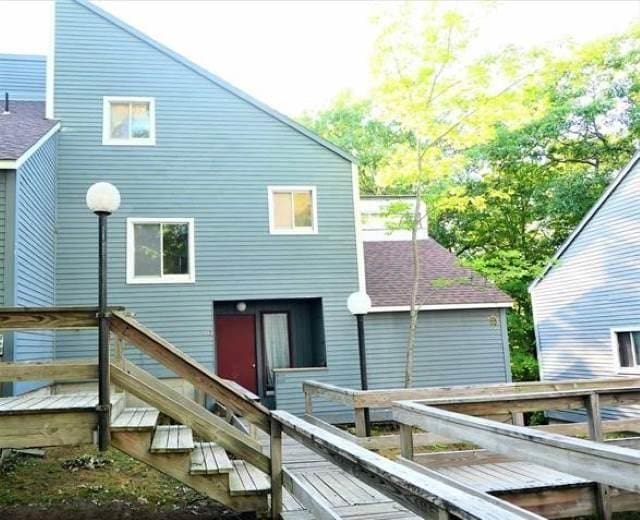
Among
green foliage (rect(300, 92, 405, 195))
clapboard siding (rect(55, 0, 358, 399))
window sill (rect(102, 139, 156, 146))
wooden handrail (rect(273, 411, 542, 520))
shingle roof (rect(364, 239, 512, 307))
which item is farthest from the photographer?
green foliage (rect(300, 92, 405, 195))

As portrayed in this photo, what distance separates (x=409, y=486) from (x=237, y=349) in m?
9.64

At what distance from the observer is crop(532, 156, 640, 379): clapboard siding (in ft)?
38.6

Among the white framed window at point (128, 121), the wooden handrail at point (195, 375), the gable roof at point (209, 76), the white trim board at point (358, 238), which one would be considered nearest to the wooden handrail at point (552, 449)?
the wooden handrail at point (195, 375)

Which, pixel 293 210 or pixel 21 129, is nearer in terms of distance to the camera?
pixel 21 129

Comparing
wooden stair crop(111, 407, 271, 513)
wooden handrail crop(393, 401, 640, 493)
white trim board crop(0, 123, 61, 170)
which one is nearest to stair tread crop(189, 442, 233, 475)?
wooden stair crop(111, 407, 271, 513)

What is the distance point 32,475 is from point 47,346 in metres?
3.62

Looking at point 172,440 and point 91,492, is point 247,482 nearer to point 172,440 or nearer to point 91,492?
point 172,440

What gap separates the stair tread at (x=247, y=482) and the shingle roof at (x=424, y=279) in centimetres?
684

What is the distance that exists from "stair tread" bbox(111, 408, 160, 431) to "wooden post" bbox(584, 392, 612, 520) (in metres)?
3.97

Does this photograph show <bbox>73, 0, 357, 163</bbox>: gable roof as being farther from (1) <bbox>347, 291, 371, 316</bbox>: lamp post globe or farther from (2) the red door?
(1) <bbox>347, 291, 371, 316</bbox>: lamp post globe

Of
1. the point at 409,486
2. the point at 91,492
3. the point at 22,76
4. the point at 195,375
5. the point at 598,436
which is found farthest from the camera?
the point at 22,76

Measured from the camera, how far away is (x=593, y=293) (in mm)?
12914

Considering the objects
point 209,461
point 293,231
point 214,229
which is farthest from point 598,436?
point 214,229

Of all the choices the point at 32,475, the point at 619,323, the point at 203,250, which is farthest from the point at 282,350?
the point at 619,323
